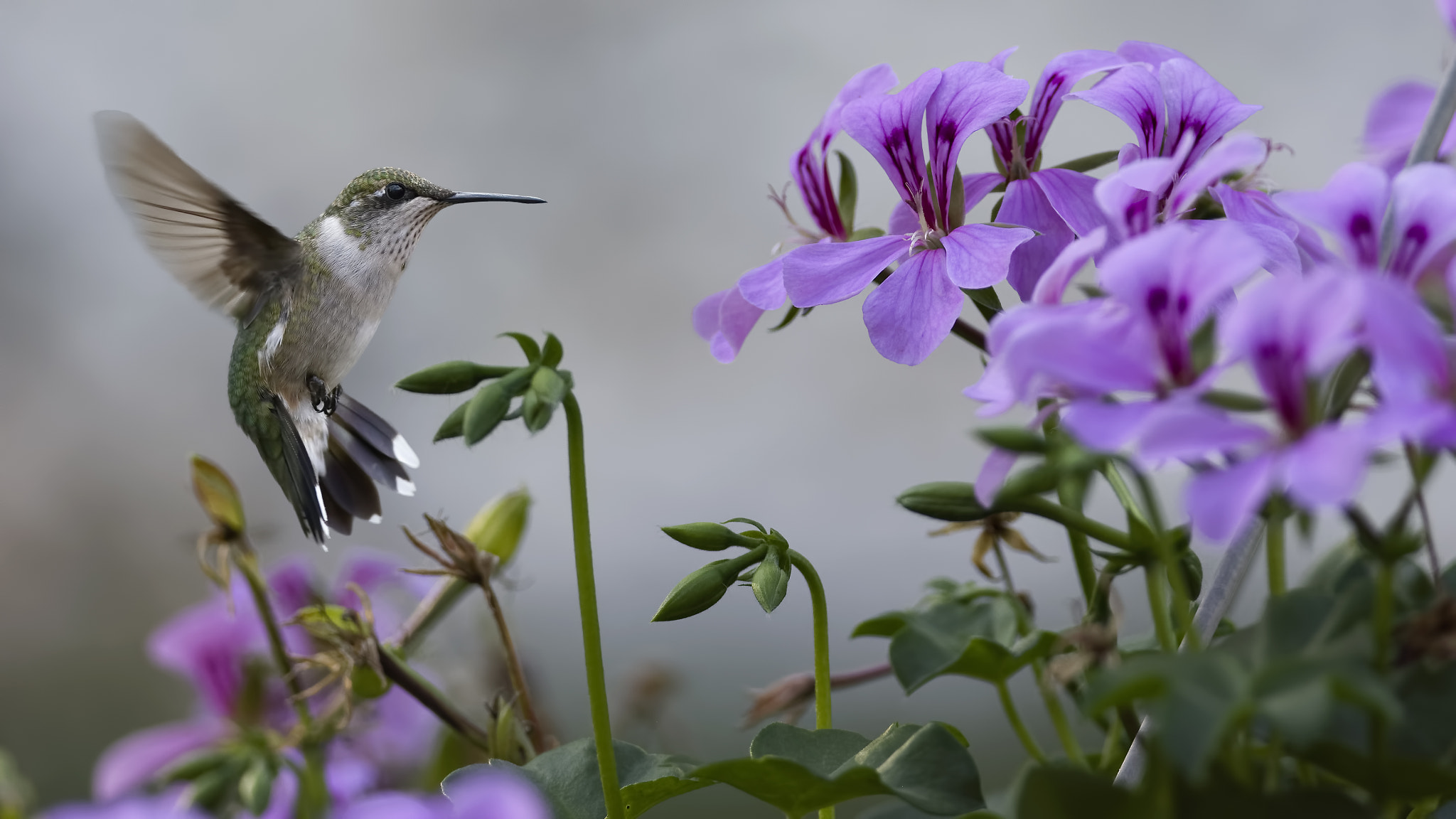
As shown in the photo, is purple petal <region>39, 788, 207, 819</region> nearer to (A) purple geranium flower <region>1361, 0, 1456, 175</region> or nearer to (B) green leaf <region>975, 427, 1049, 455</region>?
(B) green leaf <region>975, 427, 1049, 455</region>

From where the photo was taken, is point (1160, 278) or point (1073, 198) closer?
point (1160, 278)

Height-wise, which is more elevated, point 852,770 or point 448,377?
point 448,377

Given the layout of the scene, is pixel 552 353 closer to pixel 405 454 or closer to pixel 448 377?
pixel 448 377

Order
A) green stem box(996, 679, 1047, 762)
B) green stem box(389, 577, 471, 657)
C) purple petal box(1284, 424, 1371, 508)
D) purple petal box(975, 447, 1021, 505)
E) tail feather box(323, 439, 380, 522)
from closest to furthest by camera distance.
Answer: purple petal box(1284, 424, 1371, 508)
purple petal box(975, 447, 1021, 505)
green stem box(996, 679, 1047, 762)
green stem box(389, 577, 471, 657)
tail feather box(323, 439, 380, 522)

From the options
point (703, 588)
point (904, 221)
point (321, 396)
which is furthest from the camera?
point (321, 396)

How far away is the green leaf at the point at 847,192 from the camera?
569mm

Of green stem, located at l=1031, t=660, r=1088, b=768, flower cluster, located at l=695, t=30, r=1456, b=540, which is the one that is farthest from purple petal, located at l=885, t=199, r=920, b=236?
green stem, located at l=1031, t=660, r=1088, b=768

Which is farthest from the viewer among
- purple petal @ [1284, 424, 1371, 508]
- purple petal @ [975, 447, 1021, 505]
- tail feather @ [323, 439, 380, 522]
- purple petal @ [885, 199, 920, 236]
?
tail feather @ [323, 439, 380, 522]

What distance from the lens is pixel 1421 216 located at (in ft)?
1.12

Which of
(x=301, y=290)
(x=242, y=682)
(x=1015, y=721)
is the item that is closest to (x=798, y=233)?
(x=1015, y=721)

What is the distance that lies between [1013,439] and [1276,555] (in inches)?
3.0

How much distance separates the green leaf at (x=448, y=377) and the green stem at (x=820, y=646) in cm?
14

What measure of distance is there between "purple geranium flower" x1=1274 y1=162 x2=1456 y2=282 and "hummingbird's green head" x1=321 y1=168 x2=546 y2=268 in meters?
0.55

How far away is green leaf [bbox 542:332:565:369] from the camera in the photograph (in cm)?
46
